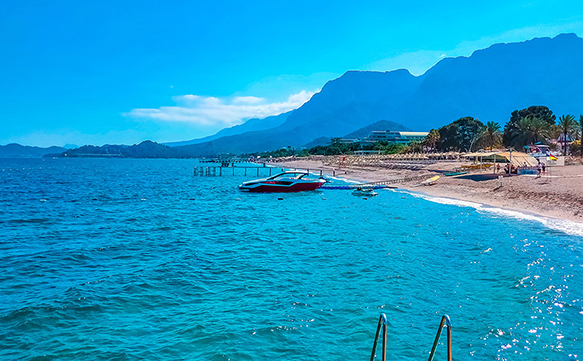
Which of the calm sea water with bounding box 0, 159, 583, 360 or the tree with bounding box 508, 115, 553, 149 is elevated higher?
the tree with bounding box 508, 115, 553, 149

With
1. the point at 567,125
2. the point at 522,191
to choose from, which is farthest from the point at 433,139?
the point at 522,191

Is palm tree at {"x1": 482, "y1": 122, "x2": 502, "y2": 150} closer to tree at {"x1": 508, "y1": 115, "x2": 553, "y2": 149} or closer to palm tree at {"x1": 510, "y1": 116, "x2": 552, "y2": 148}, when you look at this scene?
tree at {"x1": 508, "y1": 115, "x2": 553, "y2": 149}

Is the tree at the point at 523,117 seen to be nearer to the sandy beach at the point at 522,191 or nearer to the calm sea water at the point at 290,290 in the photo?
the sandy beach at the point at 522,191

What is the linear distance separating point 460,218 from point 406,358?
18885mm

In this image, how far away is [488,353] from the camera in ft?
25.2

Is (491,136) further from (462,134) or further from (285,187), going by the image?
(285,187)

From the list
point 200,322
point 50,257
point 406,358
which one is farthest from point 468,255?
point 50,257

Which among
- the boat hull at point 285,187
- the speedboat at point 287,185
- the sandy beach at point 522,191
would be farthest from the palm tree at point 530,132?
the boat hull at point 285,187

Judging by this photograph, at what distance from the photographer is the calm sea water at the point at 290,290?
812 centimetres

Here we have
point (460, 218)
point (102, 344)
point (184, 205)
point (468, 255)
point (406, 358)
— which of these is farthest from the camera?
point (184, 205)

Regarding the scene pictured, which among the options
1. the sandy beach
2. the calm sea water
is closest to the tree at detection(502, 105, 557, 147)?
the sandy beach

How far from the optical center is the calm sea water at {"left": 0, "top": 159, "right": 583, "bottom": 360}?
8117 mm

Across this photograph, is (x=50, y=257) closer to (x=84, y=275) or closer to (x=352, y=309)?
(x=84, y=275)

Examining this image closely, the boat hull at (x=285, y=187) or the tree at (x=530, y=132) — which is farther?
the tree at (x=530, y=132)
